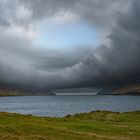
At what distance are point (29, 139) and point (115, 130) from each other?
56.0ft

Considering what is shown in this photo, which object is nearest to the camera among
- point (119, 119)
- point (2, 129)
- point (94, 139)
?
point (94, 139)

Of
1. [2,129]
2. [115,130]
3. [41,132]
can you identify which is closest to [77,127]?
[115,130]

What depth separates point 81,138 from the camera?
122 ft

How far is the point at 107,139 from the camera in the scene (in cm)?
3769

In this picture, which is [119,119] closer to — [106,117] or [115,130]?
[106,117]

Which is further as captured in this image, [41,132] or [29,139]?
[41,132]

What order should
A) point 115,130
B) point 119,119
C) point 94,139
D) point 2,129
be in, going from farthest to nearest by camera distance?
point 119,119
point 115,130
point 2,129
point 94,139

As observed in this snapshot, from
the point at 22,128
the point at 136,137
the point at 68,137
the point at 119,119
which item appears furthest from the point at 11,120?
the point at 119,119

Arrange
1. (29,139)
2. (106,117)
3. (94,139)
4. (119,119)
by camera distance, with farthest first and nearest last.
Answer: (106,117) → (119,119) → (94,139) → (29,139)

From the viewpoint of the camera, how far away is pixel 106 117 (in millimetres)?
78438

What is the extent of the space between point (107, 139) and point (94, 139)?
171 cm

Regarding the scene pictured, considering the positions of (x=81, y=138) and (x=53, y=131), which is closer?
(x=81, y=138)

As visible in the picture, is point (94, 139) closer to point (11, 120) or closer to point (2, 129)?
point (2, 129)

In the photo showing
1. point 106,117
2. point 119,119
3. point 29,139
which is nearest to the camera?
point 29,139
